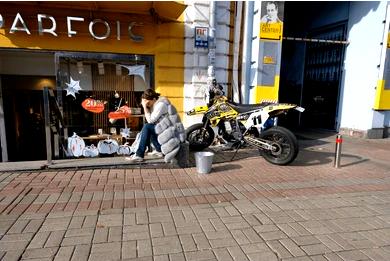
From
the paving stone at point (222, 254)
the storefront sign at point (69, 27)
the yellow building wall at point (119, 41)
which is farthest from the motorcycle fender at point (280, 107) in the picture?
the paving stone at point (222, 254)

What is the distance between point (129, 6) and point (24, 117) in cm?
602

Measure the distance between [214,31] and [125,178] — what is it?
163 inches

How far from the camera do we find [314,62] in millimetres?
11281

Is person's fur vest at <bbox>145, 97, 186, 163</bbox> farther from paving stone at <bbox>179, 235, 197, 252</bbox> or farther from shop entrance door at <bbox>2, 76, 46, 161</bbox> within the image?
shop entrance door at <bbox>2, 76, 46, 161</bbox>

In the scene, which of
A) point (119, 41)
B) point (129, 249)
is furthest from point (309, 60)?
point (129, 249)

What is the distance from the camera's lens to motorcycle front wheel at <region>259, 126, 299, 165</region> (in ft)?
18.6

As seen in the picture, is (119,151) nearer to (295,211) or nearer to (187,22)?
(187,22)

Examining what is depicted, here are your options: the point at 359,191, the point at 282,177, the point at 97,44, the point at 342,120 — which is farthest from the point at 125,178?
the point at 342,120

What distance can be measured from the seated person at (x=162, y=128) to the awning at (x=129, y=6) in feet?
6.42

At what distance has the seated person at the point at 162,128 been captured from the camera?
5410 millimetres

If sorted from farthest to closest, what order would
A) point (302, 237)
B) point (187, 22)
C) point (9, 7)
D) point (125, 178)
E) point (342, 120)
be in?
point (342, 120) → point (187, 22) → point (9, 7) → point (125, 178) → point (302, 237)

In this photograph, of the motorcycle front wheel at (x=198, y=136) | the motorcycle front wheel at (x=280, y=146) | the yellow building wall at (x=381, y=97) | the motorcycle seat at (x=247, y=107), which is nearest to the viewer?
the motorcycle front wheel at (x=280, y=146)

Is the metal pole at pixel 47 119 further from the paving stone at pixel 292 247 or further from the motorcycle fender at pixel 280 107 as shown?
the paving stone at pixel 292 247

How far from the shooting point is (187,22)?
23.0ft
